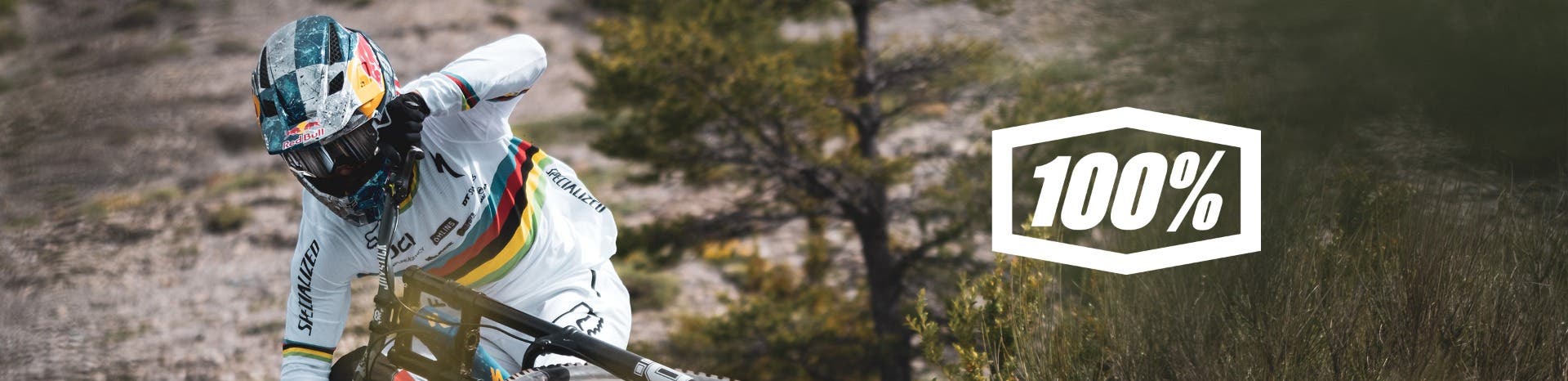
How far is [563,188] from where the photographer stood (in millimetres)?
4676

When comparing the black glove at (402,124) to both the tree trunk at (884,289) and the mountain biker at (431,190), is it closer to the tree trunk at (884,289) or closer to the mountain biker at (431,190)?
the mountain biker at (431,190)

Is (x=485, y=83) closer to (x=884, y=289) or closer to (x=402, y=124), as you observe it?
(x=402, y=124)

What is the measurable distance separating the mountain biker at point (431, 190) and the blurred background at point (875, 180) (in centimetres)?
187

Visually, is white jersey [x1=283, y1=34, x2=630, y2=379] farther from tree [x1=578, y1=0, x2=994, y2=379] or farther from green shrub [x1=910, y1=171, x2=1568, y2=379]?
tree [x1=578, y1=0, x2=994, y2=379]

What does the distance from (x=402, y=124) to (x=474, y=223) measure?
0.88 meters

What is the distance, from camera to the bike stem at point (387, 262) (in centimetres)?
339

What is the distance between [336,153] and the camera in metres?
3.42

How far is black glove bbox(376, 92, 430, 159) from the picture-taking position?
11.3 feet

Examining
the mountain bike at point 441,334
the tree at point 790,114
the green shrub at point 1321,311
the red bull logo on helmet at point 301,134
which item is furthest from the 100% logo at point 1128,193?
the tree at point 790,114

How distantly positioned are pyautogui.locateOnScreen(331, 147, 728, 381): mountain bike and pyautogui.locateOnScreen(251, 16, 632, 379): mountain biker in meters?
0.08

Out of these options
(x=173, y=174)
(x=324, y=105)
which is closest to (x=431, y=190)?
(x=324, y=105)

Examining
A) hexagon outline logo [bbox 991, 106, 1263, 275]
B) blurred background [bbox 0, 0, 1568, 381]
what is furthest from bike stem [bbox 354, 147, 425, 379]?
→ hexagon outline logo [bbox 991, 106, 1263, 275]

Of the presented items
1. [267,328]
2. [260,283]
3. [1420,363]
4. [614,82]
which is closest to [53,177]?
[260,283]

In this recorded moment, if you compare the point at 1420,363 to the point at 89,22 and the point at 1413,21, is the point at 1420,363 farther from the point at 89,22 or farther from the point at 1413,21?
the point at 89,22
